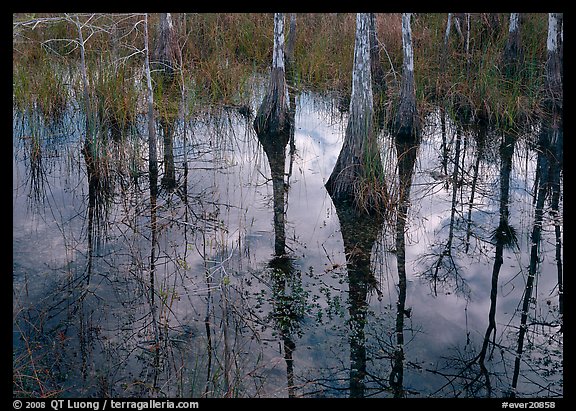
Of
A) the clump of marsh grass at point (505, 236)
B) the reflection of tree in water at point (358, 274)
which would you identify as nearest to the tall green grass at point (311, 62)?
the reflection of tree in water at point (358, 274)

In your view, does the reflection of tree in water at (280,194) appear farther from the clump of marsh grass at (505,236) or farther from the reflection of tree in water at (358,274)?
the clump of marsh grass at (505,236)

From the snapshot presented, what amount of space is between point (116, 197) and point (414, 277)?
136 inches

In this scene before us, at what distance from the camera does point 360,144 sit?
7.54 m

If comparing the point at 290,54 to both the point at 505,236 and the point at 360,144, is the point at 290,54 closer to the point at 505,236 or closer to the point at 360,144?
the point at 360,144

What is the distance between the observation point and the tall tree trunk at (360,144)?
7344 mm

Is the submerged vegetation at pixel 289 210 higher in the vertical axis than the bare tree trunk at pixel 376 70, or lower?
lower

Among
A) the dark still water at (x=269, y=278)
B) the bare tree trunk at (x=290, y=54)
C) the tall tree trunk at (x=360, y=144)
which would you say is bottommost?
the dark still water at (x=269, y=278)

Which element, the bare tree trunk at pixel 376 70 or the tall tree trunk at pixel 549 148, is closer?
the tall tree trunk at pixel 549 148

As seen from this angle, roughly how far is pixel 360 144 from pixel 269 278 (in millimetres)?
2291

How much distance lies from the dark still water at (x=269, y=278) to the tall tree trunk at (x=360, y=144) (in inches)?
11.6

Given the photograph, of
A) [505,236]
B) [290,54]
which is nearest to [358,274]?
[505,236]

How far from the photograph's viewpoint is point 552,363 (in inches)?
190

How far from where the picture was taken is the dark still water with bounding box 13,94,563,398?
4.63 meters

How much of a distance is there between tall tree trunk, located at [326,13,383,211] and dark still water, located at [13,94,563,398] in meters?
0.29
